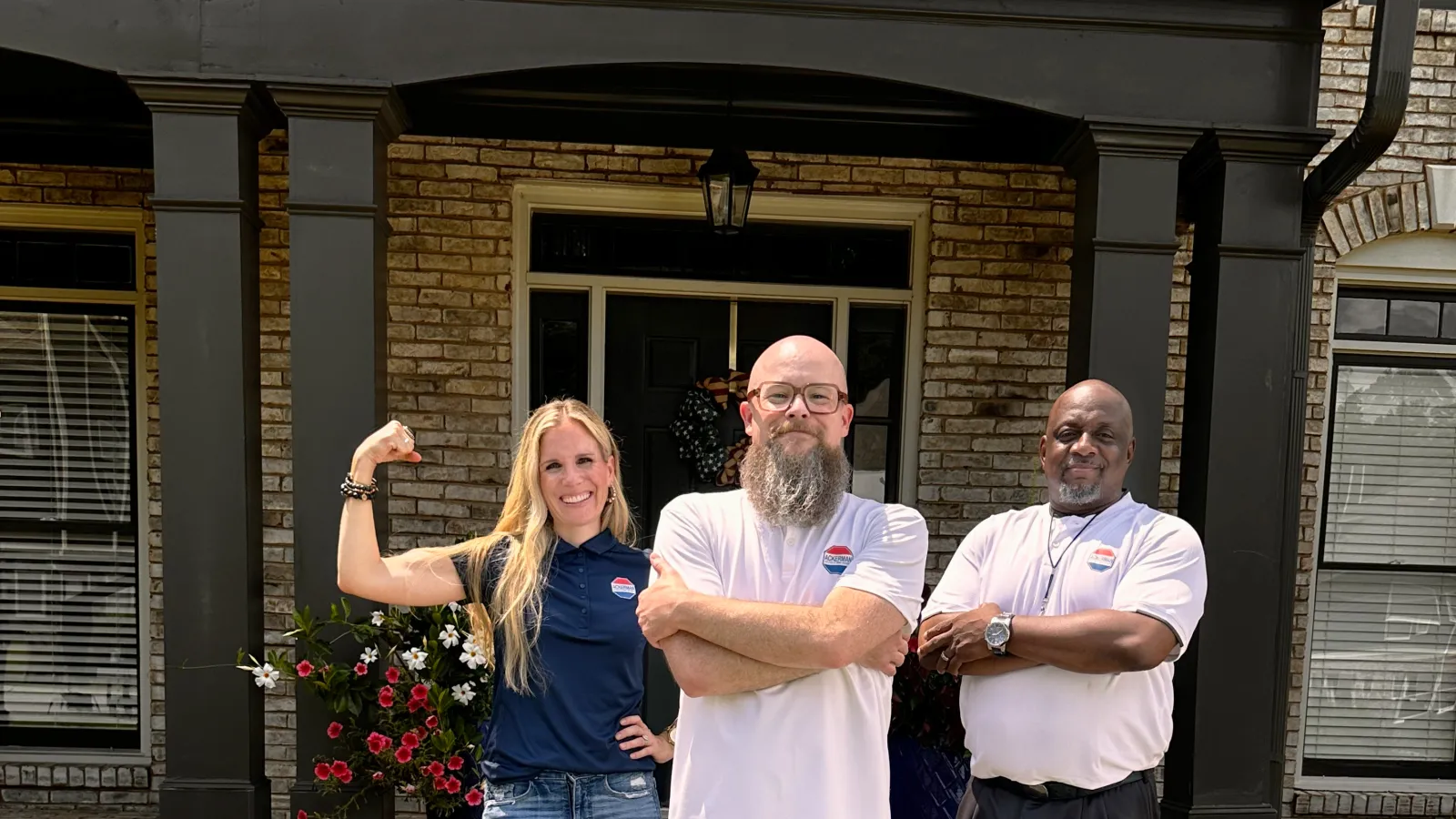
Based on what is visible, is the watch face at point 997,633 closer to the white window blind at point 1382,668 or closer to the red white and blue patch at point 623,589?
the red white and blue patch at point 623,589

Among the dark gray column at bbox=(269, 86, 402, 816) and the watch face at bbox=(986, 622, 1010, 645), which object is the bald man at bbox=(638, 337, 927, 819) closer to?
the watch face at bbox=(986, 622, 1010, 645)

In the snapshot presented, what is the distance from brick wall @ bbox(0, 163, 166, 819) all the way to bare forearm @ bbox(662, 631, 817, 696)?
12.1 ft

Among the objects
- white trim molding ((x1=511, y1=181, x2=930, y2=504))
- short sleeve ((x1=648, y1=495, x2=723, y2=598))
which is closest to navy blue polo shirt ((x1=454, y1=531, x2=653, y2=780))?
short sleeve ((x1=648, y1=495, x2=723, y2=598))

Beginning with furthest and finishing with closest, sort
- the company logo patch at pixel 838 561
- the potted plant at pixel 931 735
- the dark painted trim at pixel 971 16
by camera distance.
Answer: the potted plant at pixel 931 735, the dark painted trim at pixel 971 16, the company logo patch at pixel 838 561

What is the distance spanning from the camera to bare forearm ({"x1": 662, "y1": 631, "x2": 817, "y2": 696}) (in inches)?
78.2

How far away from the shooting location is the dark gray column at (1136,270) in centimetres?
323

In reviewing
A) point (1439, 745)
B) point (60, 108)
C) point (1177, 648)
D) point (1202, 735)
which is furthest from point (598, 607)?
point (1439, 745)

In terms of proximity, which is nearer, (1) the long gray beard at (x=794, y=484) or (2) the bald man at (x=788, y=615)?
(2) the bald man at (x=788, y=615)

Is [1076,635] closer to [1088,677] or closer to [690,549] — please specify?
[1088,677]

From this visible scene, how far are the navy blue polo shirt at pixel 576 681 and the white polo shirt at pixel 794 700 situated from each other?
178 mm

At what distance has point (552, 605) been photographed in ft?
7.38

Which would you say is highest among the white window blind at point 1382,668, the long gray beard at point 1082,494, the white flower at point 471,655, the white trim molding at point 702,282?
the white trim molding at point 702,282

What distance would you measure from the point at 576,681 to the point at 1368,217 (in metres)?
4.51

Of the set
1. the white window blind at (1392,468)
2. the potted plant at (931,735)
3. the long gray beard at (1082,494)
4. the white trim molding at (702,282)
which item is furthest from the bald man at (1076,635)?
the white window blind at (1392,468)
